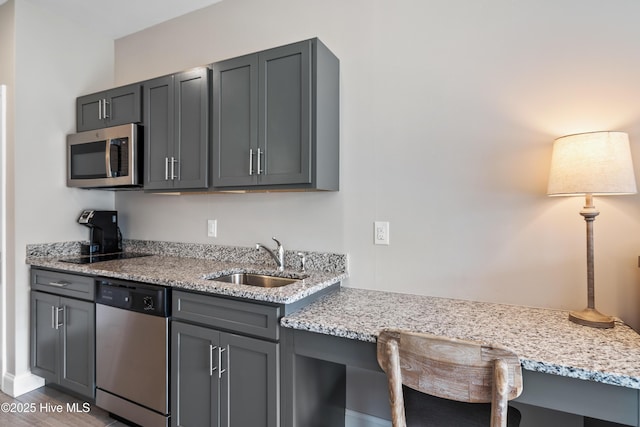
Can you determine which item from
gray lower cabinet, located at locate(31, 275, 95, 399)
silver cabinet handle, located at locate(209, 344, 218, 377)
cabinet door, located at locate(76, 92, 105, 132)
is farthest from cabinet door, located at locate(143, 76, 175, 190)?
silver cabinet handle, located at locate(209, 344, 218, 377)

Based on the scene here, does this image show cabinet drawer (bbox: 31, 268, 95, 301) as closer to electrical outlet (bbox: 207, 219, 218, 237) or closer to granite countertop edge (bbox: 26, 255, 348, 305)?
granite countertop edge (bbox: 26, 255, 348, 305)

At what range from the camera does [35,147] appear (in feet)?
8.12

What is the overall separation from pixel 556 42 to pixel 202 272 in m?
2.15

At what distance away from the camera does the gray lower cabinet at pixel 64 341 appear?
210 cm

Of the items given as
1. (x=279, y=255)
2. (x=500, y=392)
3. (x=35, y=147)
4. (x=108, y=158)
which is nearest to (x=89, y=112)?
(x=35, y=147)

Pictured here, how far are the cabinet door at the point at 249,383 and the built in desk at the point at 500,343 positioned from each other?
81mm

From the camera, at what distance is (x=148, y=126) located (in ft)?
7.52

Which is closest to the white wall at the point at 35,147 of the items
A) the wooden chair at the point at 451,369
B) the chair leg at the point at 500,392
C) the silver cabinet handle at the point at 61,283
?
the silver cabinet handle at the point at 61,283

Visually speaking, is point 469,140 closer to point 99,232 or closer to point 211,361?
point 211,361

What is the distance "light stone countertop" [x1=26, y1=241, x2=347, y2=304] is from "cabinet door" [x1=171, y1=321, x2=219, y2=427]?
236 millimetres

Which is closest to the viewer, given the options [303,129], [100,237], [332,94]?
[303,129]

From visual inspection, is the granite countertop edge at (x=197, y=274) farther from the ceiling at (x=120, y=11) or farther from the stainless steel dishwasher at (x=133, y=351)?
the ceiling at (x=120, y=11)

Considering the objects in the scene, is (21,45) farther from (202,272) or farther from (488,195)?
(488,195)

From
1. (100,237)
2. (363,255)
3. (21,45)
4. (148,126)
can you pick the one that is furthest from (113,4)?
(363,255)
